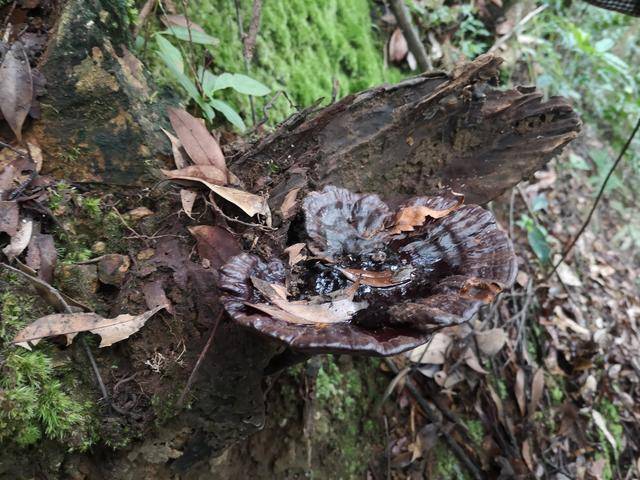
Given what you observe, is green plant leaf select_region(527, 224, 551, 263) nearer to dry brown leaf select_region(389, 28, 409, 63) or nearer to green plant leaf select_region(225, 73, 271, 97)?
dry brown leaf select_region(389, 28, 409, 63)

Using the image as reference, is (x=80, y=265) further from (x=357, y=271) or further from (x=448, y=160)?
(x=448, y=160)

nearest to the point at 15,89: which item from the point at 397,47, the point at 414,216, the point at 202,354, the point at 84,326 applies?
the point at 84,326

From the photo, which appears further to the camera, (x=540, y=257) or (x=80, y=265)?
(x=540, y=257)

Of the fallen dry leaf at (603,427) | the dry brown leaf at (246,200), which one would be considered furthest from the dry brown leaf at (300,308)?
the fallen dry leaf at (603,427)

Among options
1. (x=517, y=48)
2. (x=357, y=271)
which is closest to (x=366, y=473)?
(x=357, y=271)

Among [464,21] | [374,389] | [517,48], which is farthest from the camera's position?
[517,48]

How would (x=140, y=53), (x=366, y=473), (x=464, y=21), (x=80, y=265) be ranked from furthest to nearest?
(x=464, y=21) → (x=366, y=473) → (x=140, y=53) → (x=80, y=265)

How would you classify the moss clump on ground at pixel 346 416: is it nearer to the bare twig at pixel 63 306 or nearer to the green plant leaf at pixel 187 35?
the bare twig at pixel 63 306

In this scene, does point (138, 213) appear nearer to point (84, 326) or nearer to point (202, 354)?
point (84, 326)
